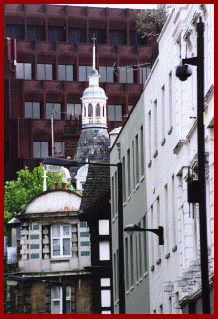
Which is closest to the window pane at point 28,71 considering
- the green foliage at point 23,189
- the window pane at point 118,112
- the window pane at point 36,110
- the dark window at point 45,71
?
the dark window at point 45,71

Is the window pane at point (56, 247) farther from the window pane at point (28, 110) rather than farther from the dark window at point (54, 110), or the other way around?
the window pane at point (28, 110)

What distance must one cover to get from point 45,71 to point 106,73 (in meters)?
6.31

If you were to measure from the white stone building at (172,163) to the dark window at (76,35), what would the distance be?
79.8m

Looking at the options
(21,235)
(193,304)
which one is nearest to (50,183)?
(21,235)

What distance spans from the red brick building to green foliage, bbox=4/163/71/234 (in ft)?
53.3

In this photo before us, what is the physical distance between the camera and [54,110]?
131500 millimetres

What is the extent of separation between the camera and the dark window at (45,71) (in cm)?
13362

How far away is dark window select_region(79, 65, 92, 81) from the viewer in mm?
135375

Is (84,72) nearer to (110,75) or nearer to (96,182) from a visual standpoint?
(110,75)

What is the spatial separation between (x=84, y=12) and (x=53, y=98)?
848cm

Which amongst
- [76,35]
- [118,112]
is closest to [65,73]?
[76,35]

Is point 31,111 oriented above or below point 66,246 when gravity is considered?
above

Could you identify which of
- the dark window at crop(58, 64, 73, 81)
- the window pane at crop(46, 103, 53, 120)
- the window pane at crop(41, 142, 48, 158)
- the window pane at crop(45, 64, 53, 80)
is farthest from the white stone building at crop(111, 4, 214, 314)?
the dark window at crop(58, 64, 73, 81)

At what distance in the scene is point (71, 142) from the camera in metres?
129
